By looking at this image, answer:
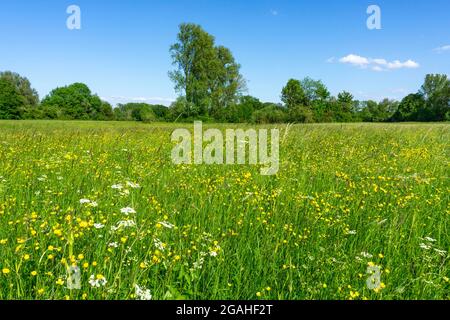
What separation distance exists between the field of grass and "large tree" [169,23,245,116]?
162 ft

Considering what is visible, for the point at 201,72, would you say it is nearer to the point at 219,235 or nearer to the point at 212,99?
the point at 212,99

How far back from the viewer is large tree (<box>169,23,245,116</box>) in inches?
2127

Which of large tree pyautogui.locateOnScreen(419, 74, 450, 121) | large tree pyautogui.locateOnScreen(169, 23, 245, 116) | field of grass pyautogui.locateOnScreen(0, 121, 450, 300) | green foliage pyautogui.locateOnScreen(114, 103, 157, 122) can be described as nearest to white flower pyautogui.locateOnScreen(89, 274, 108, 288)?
field of grass pyautogui.locateOnScreen(0, 121, 450, 300)

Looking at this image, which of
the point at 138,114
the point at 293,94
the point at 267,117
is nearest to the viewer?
the point at 267,117

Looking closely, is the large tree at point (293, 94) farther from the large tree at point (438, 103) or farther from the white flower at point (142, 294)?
the white flower at point (142, 294)

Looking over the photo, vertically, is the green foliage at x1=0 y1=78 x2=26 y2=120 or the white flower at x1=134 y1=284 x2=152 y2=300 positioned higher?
the green foliage at x1=0 y1=78 x2=26 y2=120

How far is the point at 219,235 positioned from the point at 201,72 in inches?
2137

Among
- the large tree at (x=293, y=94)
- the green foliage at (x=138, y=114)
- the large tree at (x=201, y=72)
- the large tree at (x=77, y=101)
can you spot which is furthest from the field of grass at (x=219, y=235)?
the large tree at (x=77, y=101)

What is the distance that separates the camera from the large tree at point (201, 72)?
177 ft

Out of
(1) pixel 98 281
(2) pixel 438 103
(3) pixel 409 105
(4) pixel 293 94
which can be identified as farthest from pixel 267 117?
(3) pixel 409 105

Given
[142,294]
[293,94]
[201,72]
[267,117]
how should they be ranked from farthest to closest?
[293,94]
[201,72]
[267,117]
[142,294]

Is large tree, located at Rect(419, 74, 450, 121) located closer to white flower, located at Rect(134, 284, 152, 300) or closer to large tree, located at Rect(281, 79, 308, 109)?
large tree, located at Rect(281, 79, 308, 109)

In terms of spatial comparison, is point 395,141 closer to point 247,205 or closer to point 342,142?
point 342,142

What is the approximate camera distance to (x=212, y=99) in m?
56.1
